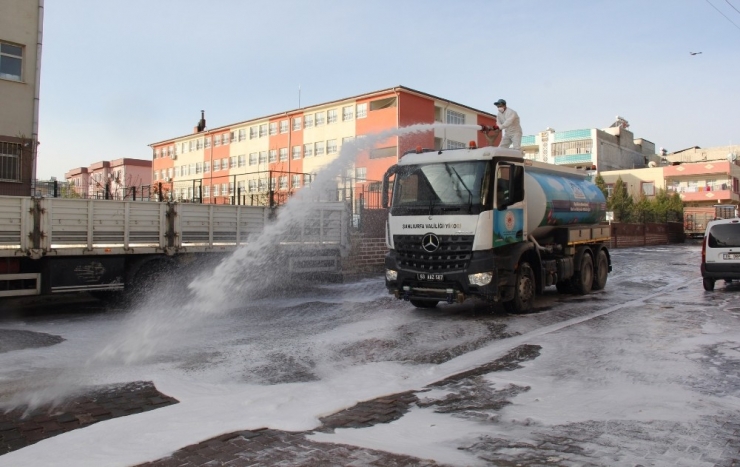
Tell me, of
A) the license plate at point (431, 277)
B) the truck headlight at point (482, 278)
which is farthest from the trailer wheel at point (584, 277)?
the license plate at point (431, 277)

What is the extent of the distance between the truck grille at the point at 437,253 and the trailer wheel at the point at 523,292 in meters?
1.34

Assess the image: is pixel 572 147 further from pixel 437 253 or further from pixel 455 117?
pixel 437 253

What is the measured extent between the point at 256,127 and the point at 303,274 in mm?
43343

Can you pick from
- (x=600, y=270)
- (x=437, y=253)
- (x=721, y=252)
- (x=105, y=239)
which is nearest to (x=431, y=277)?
(x=437, y=253)

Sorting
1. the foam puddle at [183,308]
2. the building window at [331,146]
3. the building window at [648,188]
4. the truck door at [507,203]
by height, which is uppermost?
the building window at [331,146]

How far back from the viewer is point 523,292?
36.7 ft

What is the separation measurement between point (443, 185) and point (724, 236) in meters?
8.52

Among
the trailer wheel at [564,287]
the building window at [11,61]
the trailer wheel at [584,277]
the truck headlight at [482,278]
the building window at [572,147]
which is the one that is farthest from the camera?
the building window at [572,147]

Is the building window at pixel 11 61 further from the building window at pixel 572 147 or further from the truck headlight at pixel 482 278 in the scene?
the building window at pixel 572 147

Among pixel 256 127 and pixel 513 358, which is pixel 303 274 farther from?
pixel 256 127

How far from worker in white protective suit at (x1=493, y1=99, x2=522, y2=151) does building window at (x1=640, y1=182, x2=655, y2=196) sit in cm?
6093

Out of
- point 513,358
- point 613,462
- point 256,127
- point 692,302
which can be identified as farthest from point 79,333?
point 256,127

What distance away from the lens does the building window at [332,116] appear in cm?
4875

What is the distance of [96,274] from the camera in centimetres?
1142
